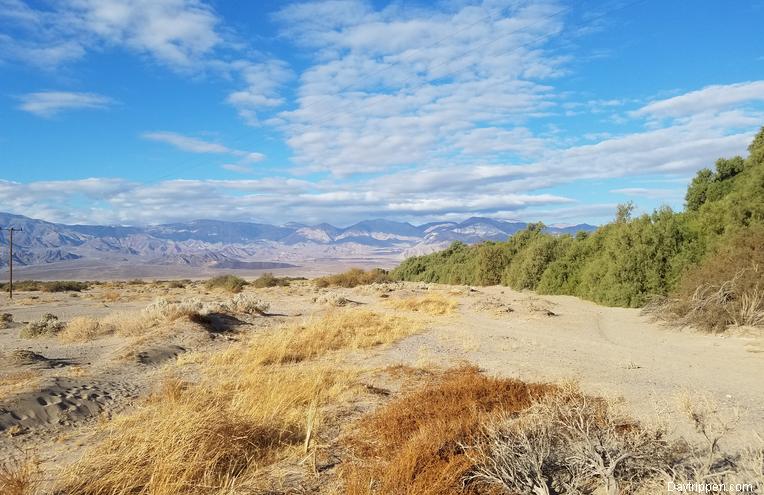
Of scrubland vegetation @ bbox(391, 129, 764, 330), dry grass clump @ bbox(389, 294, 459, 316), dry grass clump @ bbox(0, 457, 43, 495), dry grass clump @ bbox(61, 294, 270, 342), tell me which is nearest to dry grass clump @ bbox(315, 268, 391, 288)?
scrubland vegetation @ bbox(391, 129, 764, 330)

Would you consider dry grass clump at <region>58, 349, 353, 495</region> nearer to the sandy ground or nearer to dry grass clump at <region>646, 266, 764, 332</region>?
the sandy ground

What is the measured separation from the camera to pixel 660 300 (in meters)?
18.2

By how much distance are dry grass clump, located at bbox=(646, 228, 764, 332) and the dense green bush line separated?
107 cm

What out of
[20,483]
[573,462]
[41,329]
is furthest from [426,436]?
[41,329]

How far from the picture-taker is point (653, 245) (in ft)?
66.1

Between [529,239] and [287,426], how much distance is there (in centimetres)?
3618

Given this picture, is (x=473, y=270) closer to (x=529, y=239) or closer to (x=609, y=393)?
(x=529, y=239)

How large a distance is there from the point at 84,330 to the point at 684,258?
74.5 feet

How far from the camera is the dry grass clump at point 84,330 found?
14.7m

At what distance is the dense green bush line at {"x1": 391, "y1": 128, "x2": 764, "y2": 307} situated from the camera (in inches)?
699

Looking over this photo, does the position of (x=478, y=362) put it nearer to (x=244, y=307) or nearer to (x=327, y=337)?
(x=327, y=337)

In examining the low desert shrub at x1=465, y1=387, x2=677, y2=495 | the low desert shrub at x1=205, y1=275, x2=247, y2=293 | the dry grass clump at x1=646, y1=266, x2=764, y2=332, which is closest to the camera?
the low desert shrub at x1=465, y1=387, x2=677, y2=495

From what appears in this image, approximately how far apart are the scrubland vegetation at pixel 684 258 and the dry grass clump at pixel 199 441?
41.7ft

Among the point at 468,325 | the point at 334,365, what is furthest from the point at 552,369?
the point at 468,325
